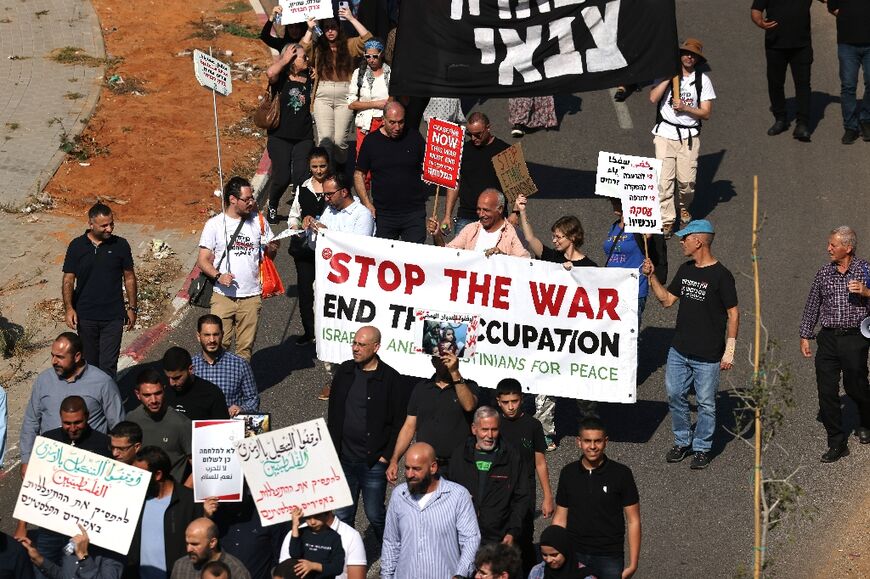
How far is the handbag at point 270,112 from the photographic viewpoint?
1611 centimetres

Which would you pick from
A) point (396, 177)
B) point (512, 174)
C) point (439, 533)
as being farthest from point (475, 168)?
point (439, 533)

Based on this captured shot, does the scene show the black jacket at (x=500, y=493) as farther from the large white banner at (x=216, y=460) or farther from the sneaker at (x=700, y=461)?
the sneaker at (x=700, y=461)

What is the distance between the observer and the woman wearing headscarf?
28.6 feet

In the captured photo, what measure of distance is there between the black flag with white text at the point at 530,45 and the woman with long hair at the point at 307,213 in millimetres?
1078

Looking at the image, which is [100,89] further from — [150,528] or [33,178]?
[150,528]

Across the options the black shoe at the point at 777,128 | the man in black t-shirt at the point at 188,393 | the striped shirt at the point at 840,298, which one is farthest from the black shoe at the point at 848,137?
the man in black t-shirt at the point at 188,393

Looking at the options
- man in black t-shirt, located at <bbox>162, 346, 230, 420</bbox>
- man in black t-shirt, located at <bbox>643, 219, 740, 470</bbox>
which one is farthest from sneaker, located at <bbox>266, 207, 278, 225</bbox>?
man in black t-shirt, located at <bbox>162, 346, 230, 420</bbox>

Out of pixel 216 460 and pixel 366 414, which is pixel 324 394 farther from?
pixel 216 460

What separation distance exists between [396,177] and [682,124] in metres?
3.65

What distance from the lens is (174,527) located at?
31.0 ft

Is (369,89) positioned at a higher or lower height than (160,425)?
higher

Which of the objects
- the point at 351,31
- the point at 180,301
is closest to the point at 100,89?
the point at 351,31

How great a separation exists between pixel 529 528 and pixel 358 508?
2.34 m

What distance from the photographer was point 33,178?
18453 millimetres
